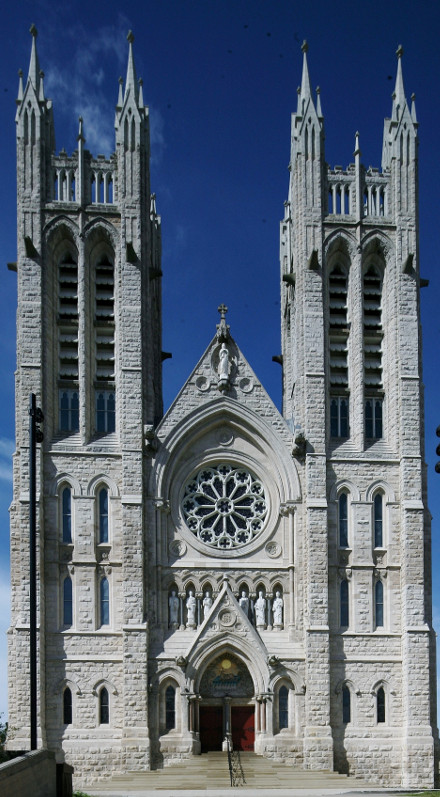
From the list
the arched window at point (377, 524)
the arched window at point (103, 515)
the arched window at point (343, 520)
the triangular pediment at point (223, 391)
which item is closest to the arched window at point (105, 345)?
the triangular pediment at point (223, 391)

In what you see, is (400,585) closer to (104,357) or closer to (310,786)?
(310,786)

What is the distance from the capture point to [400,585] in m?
34.7

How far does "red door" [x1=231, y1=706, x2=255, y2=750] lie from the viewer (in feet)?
111

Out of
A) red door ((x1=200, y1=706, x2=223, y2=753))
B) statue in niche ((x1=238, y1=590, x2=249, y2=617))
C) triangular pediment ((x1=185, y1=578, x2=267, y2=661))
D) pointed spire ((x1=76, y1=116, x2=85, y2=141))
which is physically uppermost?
pointed spire ((x1=76, y1=116, x2=85, y2=141))

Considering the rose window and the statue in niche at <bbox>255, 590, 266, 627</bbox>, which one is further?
the rose window

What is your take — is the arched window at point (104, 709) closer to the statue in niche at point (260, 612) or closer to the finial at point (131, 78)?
the statue in niche at point (260, 612)

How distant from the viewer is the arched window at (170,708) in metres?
33.4

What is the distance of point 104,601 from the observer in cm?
3409

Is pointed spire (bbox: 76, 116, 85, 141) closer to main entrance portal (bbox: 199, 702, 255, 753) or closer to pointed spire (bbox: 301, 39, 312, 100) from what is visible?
pointed spire (bbox: 301, 39, 312, 100)

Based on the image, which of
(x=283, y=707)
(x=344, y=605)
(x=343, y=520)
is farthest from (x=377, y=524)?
(x=283, y=707)

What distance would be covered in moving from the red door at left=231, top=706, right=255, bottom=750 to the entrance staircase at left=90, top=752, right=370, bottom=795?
0.66 m

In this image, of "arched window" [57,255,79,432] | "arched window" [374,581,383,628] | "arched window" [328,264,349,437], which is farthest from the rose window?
"arched window" [57,255,79,432]

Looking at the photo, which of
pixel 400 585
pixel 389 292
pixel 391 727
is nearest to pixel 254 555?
pixel 400 585

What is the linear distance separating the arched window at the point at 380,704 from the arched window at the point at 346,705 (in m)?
0.97
